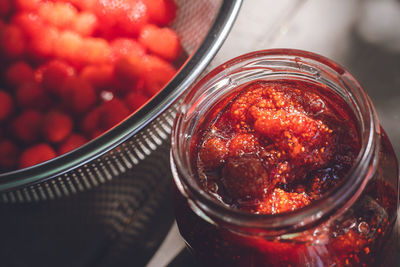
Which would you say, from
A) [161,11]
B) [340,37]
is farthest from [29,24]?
[340,37]

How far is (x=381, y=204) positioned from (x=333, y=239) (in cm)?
6

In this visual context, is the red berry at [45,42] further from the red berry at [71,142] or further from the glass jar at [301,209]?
the glass jar at [301,209]

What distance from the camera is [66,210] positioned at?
62 centimetres

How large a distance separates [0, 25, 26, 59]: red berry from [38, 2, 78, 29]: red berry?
0.19 feet

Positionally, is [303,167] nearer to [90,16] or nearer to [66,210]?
[66,210]

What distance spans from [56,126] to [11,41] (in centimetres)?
21

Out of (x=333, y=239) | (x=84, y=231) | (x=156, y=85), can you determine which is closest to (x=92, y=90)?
(x=156, y=85)

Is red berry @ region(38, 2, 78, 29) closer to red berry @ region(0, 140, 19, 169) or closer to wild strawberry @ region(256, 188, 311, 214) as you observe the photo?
red berry @ region(0, 140, 19, 169)

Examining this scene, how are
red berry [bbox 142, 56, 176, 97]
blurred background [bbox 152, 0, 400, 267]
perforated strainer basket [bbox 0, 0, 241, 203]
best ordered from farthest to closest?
red berry [bbox 142, 56, 176, 97]
blurred background [bbox 152, 0, 400, 267]
perforated strainer basket [bbox 0, 0, 241, 203]

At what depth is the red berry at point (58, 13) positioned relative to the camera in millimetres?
771

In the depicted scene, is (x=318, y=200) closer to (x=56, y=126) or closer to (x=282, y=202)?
(x=282, y=202)

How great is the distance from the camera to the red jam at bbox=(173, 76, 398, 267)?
0.33 meters

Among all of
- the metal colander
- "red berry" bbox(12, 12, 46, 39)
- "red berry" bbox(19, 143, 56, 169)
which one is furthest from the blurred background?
"red berry" bbox(12, 12, 46, 39)

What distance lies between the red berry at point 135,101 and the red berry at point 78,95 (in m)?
0.07
